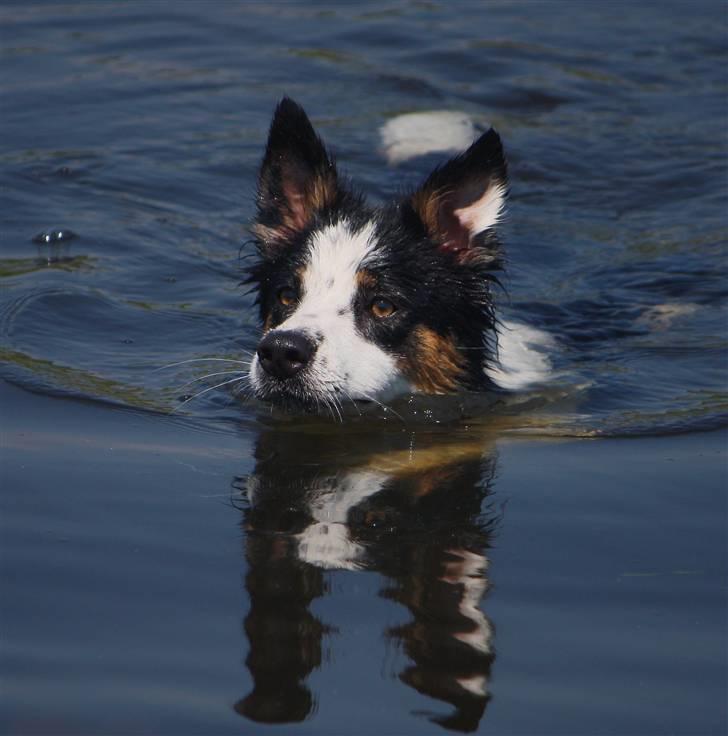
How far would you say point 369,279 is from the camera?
6.17 metres

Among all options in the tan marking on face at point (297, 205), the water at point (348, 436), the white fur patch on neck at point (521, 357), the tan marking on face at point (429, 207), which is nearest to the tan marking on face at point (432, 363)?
the water at point (348, 436)

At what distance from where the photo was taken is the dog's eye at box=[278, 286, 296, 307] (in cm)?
630

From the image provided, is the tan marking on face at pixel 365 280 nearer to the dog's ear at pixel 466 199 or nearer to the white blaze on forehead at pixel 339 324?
the white blaze on forehead at pixel 339 324

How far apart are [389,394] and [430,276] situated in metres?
0.62

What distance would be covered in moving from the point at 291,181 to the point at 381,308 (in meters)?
1.04

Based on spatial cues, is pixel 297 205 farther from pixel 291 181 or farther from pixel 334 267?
pixel 334 267

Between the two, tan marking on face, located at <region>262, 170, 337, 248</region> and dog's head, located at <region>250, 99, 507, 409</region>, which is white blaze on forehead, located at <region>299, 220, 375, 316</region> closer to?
dog's head, located at <region>250, 99, 507, 409</region>

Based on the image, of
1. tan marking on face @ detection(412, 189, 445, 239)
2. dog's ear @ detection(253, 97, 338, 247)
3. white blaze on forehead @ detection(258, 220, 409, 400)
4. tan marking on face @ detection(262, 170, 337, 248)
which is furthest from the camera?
tan marking on face @ detection(262, 170, 337, 248)

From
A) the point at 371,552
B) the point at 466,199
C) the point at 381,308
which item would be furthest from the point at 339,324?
the point at 371,552

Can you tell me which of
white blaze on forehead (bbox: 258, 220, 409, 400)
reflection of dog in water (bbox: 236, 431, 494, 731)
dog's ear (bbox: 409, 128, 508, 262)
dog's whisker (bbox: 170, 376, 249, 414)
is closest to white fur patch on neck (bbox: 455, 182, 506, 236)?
dog's ear (bbox: 409, 128, 508, 262)

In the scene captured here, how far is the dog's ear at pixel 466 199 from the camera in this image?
20.6 feet

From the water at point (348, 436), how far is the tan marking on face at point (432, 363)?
0.13 m

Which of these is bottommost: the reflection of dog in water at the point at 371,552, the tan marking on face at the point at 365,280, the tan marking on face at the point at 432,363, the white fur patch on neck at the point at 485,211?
the reflection of dog in water at the point at 371,552

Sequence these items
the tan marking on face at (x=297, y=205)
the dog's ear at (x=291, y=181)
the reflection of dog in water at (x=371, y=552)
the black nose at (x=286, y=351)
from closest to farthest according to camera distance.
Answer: the reflection of dog in water at (x=371, y=552) → the black nose at (x=286, y=351) → the dog's ear at (x=291, y=181) → the tan marking on face at (x=297, y=205)
